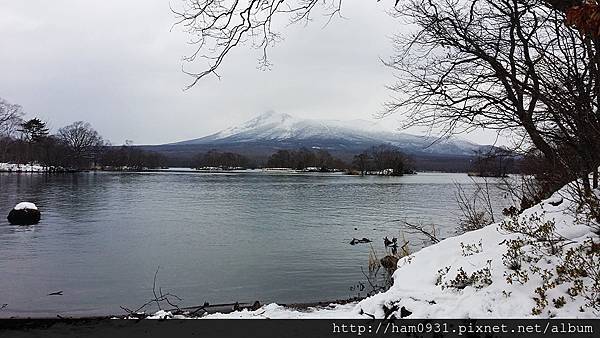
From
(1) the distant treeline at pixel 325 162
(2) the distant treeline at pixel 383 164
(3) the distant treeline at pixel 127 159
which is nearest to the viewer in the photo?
(2) the distant treeline at pixel 383 164

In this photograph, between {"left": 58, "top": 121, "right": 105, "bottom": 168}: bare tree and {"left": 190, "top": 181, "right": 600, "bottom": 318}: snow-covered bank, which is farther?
{"left": 58, "top": 121, "right": 105, "bottom": 168}: bare tree

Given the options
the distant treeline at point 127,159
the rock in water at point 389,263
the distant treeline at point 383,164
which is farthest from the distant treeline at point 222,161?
the rock in water at point 389,263

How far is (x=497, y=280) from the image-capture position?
5.09m

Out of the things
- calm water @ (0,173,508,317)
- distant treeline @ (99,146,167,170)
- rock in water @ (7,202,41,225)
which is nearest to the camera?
calm water @ (0,173,508,317)

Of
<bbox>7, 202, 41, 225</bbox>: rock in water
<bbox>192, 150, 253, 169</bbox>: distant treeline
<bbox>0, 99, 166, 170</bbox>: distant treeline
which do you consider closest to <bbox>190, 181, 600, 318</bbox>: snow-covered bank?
<bbox>7, 202, 41, 225</bbox>: rock in water

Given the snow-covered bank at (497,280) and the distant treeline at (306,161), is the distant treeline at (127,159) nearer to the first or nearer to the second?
the distant treeline at (306,161)

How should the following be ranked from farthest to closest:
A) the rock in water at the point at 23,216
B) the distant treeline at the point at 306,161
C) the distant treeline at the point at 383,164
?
1. the distant treeline at the point at 306,161
2. the distant treeline at the point at 383,164
3. the rock in water at the point at 23,216

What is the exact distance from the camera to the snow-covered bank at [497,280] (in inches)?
176

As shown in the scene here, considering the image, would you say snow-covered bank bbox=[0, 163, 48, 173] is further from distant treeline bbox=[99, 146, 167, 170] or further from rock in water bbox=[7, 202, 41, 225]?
rock in water bbox=[7, 202, 41, 225]

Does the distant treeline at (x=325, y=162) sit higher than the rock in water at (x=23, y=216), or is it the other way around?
the distant treeline at (x=325, y=162)

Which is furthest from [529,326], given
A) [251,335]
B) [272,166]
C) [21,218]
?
[272,166]

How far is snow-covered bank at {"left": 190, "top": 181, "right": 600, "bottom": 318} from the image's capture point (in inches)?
176

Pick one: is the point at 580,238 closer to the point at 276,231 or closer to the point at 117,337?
the point at 117,337

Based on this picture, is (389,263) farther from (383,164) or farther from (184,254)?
(383,164)
